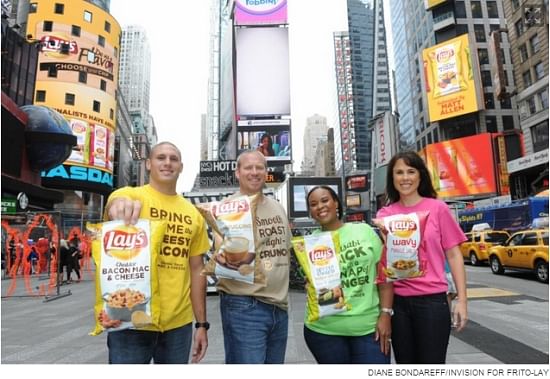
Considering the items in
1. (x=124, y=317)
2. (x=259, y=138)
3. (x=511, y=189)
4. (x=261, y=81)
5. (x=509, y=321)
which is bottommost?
(x=509, y=321)

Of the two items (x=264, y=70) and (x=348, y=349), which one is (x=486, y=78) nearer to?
(x=264, y=70)

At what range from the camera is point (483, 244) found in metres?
18.4

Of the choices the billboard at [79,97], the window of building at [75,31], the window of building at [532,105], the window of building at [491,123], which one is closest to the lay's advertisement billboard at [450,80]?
the window of building at [491,123]

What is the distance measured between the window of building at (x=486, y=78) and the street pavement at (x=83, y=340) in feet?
157

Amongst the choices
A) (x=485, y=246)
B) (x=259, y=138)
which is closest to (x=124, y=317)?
(x=485, y=246)

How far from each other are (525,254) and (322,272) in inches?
533

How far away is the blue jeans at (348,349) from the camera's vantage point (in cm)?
230

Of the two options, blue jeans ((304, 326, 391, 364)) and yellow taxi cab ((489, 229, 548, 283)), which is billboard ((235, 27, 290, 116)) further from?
blue jeans ((304, 326, 391, 364))

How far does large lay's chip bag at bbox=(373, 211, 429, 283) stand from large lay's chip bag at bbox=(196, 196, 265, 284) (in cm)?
77

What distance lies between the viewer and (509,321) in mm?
6684

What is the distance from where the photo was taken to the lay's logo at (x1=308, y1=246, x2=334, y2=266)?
7.77 ft
